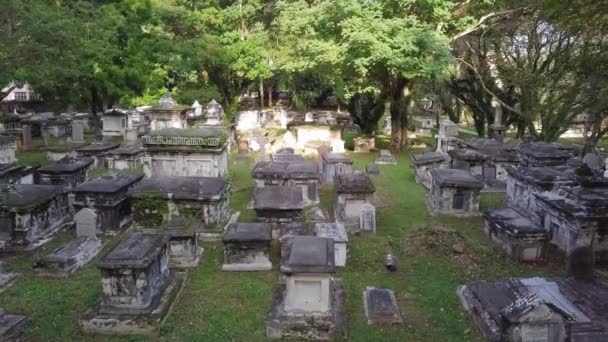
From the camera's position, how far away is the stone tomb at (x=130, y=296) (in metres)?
7.84

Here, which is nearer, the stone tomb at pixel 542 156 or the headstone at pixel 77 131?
the stone tomb at pixel 542 156

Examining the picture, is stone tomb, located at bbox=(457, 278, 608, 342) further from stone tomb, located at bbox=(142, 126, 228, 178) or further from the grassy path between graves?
stone tomb, located at bbox=(142, 126, 228, 178)

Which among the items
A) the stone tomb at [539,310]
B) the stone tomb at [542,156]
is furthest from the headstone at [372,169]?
the stone tomb at [539,310]

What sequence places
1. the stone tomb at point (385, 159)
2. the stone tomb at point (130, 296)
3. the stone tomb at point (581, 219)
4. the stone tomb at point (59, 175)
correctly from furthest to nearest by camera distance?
the stone tomb at point (385, 159), the stone tomb at point (59, 175), the stone tomb at point (581, 219), the stone tomb at point (130, 296)

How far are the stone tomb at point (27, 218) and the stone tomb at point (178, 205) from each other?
7.25 feet

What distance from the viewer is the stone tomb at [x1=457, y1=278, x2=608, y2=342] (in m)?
7.04

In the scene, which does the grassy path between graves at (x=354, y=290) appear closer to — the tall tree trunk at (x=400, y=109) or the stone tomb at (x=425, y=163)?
the stone tomb at (x=425, y=163)

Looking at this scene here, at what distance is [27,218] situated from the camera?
37.8 feet

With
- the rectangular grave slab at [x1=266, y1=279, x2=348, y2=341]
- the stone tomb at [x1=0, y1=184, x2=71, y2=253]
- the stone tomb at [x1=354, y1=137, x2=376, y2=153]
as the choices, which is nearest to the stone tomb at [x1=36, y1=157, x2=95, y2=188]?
the stone tomb at [x1=0, y1=184, x2=71, y2=253]

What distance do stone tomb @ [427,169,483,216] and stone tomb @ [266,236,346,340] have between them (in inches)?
272

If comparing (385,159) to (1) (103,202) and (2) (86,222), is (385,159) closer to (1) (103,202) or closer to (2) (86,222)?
(1) (103,202)

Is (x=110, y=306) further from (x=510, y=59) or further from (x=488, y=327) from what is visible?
(x=510, y=59)

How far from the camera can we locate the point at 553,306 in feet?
23.4

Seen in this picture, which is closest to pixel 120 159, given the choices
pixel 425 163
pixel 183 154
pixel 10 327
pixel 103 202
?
pixel 183 154
